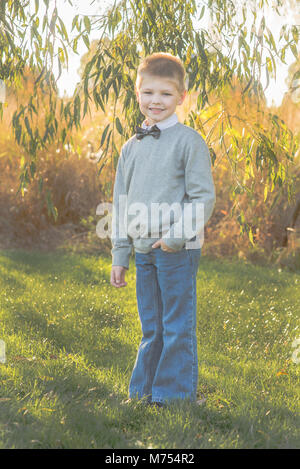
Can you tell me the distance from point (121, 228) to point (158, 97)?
0.70 m

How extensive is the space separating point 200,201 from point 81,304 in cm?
279

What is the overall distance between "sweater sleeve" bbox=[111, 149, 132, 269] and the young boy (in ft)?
0.05

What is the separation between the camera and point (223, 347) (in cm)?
411

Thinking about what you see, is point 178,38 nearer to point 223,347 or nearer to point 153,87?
point 153,87

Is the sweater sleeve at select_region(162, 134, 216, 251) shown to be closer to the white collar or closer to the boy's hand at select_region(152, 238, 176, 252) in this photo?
the boy's hand at select_region(152, 238, 176, 252)

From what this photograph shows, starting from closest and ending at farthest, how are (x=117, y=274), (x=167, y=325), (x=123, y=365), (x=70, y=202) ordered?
(x=167, y=325), (x=117, y=274), (x=123, y=365), (x=70, y=202)

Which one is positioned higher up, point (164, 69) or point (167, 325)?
point (164, 69)

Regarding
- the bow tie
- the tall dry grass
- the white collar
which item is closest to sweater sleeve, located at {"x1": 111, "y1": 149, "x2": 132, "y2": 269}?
the bow tie

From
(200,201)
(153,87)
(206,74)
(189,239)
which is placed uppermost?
(206,74)

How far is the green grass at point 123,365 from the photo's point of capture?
252cm

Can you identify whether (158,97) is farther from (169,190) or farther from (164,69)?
(169,190)

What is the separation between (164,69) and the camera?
265 cm

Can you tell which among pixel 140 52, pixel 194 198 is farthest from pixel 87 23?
pixel 194 198
